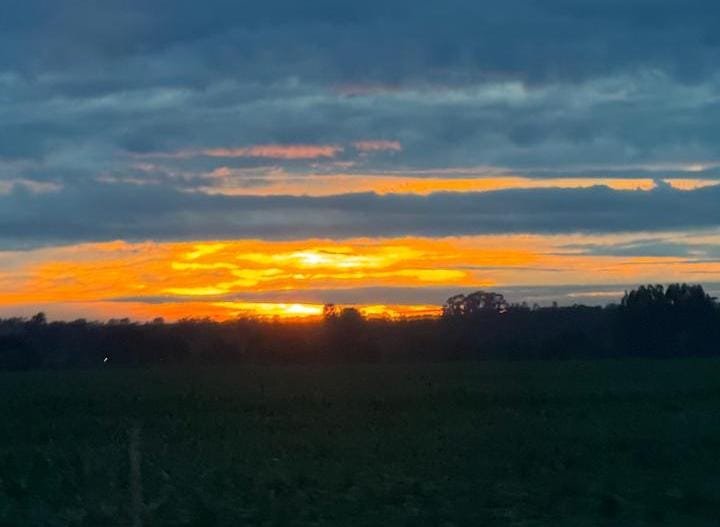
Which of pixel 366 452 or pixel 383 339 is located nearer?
pixel 366 452

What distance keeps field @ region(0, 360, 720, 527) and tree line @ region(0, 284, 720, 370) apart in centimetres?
2768

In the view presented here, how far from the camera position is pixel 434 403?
36719 millimetres

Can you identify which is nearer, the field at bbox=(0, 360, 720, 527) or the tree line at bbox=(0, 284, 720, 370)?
the field at bbox=(0, 360, 720, 527)

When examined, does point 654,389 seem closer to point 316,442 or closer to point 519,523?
point 316,442

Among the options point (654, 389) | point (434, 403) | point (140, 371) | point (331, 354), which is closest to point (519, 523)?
point (434, 403)

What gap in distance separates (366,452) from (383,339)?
210ft

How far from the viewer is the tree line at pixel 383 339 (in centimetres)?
7431

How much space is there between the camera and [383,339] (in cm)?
8625

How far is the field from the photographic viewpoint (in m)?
15.1

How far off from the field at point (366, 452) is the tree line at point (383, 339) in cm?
2768

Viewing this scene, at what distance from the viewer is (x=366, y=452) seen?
22.2m

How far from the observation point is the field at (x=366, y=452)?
15078 millimetres

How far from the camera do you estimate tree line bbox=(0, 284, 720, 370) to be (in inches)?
2926

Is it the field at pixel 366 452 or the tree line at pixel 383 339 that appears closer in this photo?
the field at pixel 366 452
